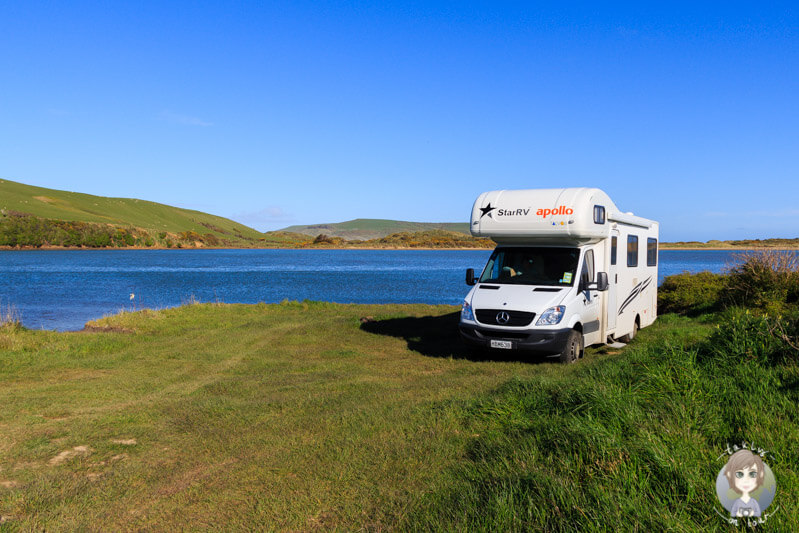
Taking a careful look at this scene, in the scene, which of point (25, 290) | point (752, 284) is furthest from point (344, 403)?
point (25, 290)

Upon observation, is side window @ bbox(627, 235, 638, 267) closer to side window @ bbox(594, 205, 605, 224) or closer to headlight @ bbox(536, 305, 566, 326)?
side window @ bbox(594, 205, 605, 224)

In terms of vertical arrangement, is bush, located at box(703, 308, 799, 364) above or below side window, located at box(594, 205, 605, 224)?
below

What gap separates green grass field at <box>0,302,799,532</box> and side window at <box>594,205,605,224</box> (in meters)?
3.19

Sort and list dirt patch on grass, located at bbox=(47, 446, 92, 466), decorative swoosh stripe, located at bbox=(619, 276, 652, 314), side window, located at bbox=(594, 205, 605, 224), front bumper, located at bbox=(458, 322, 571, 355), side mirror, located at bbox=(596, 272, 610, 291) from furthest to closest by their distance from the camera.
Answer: decorative swoosh stripe, located at bbox=(619, 276, 652, 314) < side window, located at bbox=(594, 205, 605, 224) < side mirror, located at bbox=(596, 272, 610, 291) < front bumper, located at bbox=(458, 322, 571, 355) < dirt patch on grass, located at bbox=(47, 446, 92, 466)

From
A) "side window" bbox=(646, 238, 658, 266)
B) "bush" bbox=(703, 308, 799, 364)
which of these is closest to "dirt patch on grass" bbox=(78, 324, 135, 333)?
"bush" bbox=(703, 308, 799, 364)

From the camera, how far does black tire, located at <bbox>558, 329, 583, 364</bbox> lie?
1050cm

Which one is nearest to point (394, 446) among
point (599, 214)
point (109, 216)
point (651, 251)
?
point (599, 214)

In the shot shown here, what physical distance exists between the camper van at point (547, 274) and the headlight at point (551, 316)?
0.06 feet

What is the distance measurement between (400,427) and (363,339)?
790 centimetres

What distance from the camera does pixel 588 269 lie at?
37.8ft

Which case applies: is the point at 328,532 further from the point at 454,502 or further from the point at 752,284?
the point at 752,284

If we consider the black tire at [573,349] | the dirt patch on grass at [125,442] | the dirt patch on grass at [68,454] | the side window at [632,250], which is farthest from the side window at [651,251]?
the dirt patch on grass at [68,454]

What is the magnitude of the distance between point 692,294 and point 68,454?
19137 mm

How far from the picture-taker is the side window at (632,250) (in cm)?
1359
